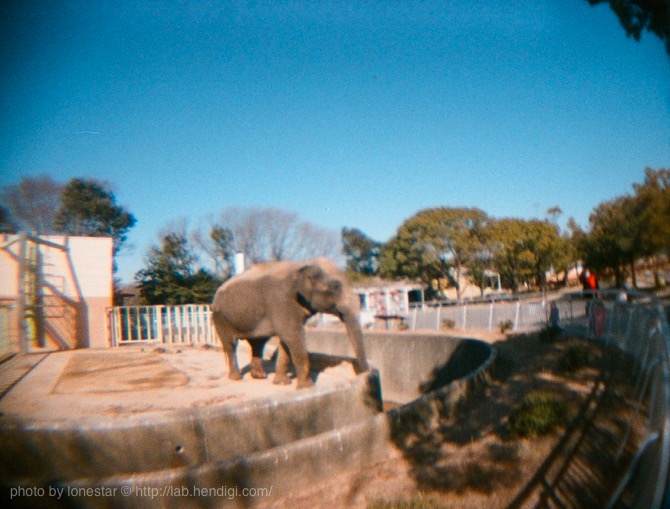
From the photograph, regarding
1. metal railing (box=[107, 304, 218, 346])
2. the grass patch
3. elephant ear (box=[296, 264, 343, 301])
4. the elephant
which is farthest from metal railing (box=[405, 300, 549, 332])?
the grass patch

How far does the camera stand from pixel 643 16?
4.63 meters

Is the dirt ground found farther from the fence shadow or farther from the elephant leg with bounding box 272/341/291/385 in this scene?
the elephant leg with bounding box 272/341/291/385

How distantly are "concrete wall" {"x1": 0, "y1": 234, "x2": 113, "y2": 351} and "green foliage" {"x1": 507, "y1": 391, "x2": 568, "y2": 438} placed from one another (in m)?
15.3

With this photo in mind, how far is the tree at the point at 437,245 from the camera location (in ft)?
139

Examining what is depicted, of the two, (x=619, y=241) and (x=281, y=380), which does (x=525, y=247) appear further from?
(x=281, y=380)

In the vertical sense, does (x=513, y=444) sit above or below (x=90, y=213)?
below

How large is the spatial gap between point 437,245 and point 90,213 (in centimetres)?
3068

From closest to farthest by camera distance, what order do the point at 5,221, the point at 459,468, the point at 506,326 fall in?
the point at 459,468 → the point at 5,221 → the point at 506,326

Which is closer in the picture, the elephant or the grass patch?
the grass patch

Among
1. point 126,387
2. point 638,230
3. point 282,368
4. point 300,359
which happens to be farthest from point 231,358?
point 638,230

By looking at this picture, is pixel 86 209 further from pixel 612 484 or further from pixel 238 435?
pixel 612 484

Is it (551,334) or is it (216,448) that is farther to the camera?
(551,334)

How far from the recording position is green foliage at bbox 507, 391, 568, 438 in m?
5.73

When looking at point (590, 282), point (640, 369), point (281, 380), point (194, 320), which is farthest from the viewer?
point (194, 320)
